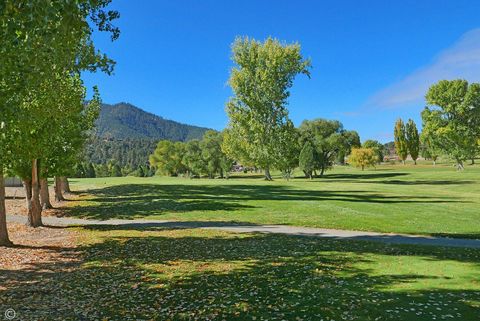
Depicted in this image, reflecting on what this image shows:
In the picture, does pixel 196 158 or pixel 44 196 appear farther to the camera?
pixel 196 158

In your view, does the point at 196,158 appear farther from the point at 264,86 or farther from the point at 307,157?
the point at 264,86

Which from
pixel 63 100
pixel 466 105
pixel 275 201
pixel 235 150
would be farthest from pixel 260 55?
pixel 466 105

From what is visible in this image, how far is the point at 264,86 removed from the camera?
53.7 m

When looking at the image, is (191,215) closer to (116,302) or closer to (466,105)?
(116,302)

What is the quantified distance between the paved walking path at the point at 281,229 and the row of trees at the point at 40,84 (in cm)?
379

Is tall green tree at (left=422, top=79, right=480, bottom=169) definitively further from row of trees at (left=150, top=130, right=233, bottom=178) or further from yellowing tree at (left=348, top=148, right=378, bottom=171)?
row of trees at (left=150, top=130, right=233, bottom=178)

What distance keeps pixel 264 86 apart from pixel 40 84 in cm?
3923

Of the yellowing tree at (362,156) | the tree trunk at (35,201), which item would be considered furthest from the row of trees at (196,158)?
the tree trunk at (35,201)

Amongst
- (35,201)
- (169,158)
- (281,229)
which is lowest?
(281,229)

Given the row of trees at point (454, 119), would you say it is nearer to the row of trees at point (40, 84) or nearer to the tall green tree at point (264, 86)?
the tall green tree at point (264, 86)

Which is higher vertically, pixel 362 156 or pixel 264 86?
pixel 264 86

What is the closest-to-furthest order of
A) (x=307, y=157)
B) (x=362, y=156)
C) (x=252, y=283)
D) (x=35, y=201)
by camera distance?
(x=252, y=283)
(x=35, y=201)
(x=307, y=157)
(x=362, y=156)

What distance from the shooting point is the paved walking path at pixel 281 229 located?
20.7 metres

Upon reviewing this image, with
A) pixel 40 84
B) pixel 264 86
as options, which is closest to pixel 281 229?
pixel 40 84
